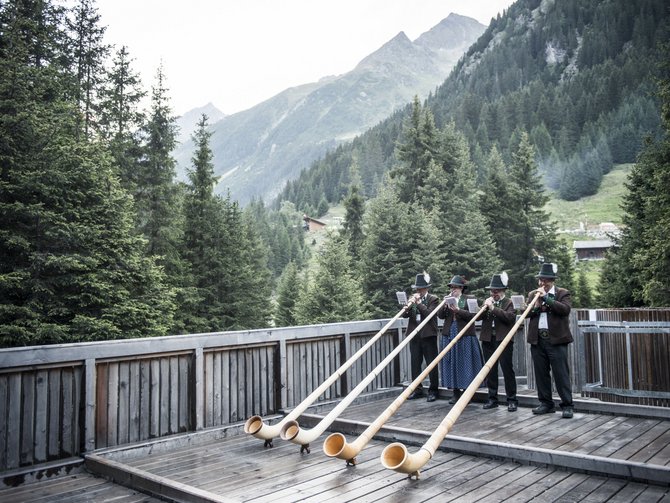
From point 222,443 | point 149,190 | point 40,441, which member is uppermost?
point 149,190

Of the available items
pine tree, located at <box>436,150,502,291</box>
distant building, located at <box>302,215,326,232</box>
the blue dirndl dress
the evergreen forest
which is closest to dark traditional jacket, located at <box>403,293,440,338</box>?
the blue dirndl dress

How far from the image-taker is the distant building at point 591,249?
206ft

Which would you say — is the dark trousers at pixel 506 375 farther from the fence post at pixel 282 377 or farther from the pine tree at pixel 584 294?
the pine tree at pixel 584 294

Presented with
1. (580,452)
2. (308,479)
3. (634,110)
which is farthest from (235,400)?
(634,110)

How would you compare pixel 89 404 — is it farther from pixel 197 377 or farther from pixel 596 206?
pixel 596 206

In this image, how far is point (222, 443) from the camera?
5695mm

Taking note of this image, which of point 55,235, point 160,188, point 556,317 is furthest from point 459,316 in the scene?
point 160,188

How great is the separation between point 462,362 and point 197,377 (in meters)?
3.69

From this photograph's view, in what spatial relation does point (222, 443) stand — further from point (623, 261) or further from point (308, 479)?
point (623, 261)

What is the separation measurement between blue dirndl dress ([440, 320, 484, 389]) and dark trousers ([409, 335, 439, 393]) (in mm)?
205

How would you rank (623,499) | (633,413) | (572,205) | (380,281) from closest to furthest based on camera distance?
1. (623,499)
2. (633,413)
3. (380,281)
4. (572,205)

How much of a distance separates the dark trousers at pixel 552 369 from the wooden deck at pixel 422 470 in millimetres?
360

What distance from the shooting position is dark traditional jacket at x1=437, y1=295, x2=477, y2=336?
284 inches

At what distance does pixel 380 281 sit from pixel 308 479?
73.1 ft
